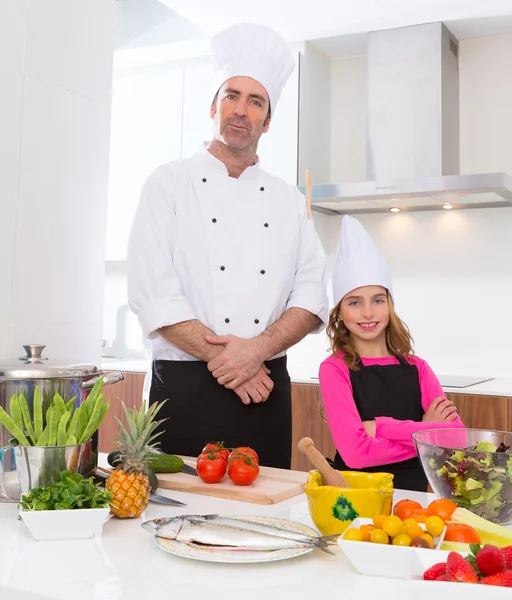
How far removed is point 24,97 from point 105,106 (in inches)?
10.0

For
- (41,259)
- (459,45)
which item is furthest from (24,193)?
(459,45)

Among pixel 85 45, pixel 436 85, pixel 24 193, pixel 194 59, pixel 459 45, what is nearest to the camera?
pixel 24 193

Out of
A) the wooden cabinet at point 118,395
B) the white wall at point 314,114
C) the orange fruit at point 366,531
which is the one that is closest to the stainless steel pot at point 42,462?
the orange fruit at point 366,531

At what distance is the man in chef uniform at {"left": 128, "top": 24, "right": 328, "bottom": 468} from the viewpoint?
1641mm

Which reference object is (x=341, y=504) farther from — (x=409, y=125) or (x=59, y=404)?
(x=409, y=125)

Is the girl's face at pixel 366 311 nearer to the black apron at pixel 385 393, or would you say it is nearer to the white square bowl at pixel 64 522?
the black apron at pixel 385 393

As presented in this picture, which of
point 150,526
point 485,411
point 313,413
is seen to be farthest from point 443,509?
point 313,413

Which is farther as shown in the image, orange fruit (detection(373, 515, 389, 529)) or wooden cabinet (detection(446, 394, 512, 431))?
wooden cabinet (detection(446, 394, 512, 431))

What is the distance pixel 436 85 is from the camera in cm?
300

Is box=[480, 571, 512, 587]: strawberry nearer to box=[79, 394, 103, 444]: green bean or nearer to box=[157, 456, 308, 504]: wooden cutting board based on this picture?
box=[157, 456, 308, 504]: wooden cutting board

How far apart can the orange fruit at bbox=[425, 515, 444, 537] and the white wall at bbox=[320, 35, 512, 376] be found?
94.0 inches

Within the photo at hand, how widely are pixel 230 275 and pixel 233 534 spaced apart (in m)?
0.92

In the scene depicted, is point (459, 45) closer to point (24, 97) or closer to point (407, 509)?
point (24, 97)

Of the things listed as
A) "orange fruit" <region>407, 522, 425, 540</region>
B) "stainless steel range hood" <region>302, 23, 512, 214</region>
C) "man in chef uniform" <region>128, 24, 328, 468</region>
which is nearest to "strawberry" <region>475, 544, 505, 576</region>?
"orange fruit" <region>407, 522, 425, 540</region>
